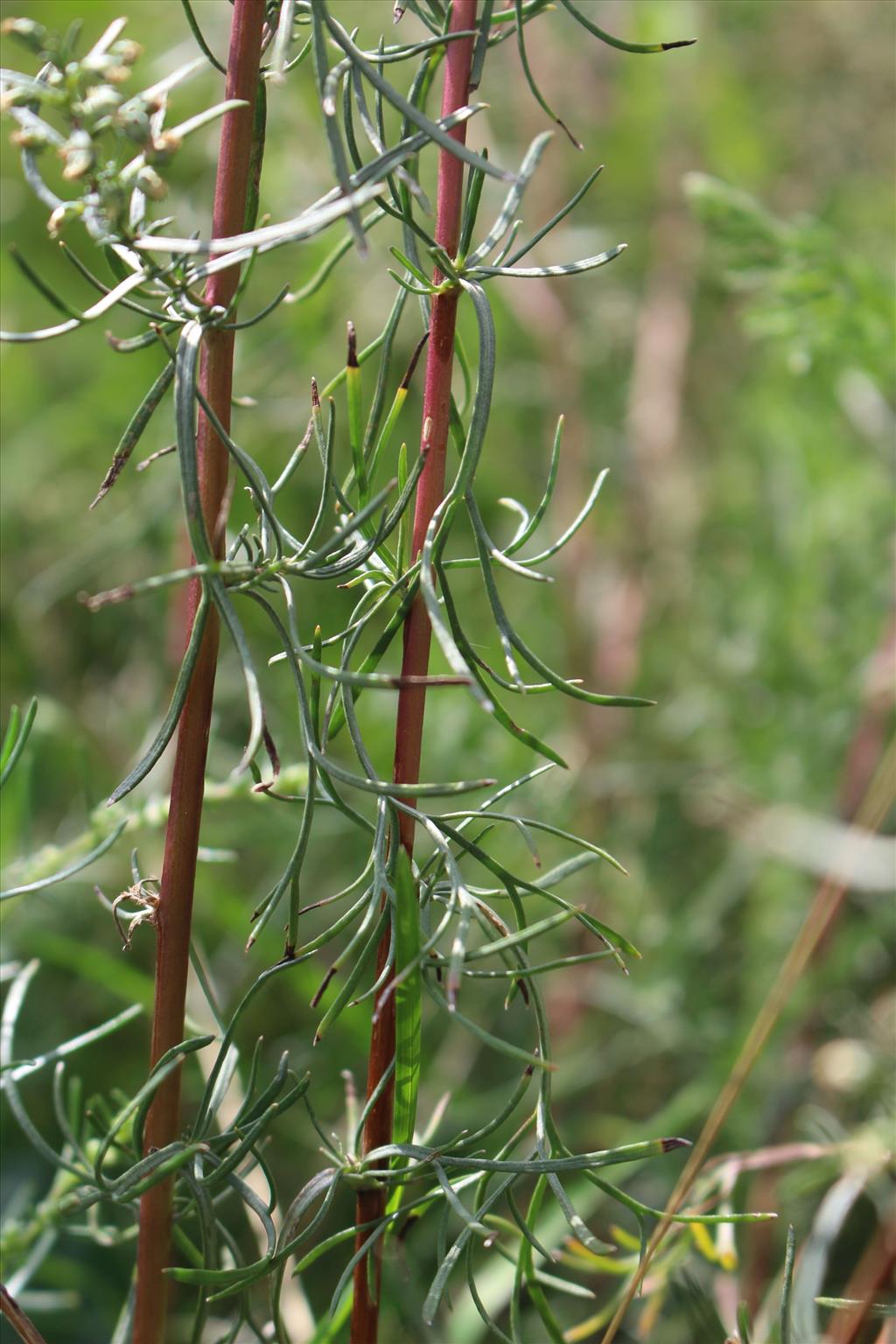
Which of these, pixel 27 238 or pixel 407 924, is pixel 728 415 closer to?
pixel 27 238

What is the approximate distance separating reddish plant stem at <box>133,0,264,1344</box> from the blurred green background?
0.54 ft

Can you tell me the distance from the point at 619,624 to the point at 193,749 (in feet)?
2.11

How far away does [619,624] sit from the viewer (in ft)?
2.77

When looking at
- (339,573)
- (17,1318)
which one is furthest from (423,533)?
(17,1318)

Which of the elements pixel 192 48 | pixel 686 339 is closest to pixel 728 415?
pixel 686 339

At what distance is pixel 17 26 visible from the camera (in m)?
0.18

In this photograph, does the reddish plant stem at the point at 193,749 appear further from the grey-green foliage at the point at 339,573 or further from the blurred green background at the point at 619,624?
the blurred green background at the point at 619,624

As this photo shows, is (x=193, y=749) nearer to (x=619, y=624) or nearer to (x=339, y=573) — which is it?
(x=339, y=573)

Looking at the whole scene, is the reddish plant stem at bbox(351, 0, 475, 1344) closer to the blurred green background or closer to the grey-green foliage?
the grey-green foliage

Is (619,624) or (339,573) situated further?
(619,624)

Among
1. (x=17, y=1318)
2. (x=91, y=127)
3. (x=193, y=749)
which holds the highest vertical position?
(x=91, y=127)

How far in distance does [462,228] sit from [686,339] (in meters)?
0.77

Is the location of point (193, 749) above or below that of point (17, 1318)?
above

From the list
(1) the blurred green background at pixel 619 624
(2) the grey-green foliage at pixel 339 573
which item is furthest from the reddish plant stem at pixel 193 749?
(1) the blurred green background at pixel 619 624
